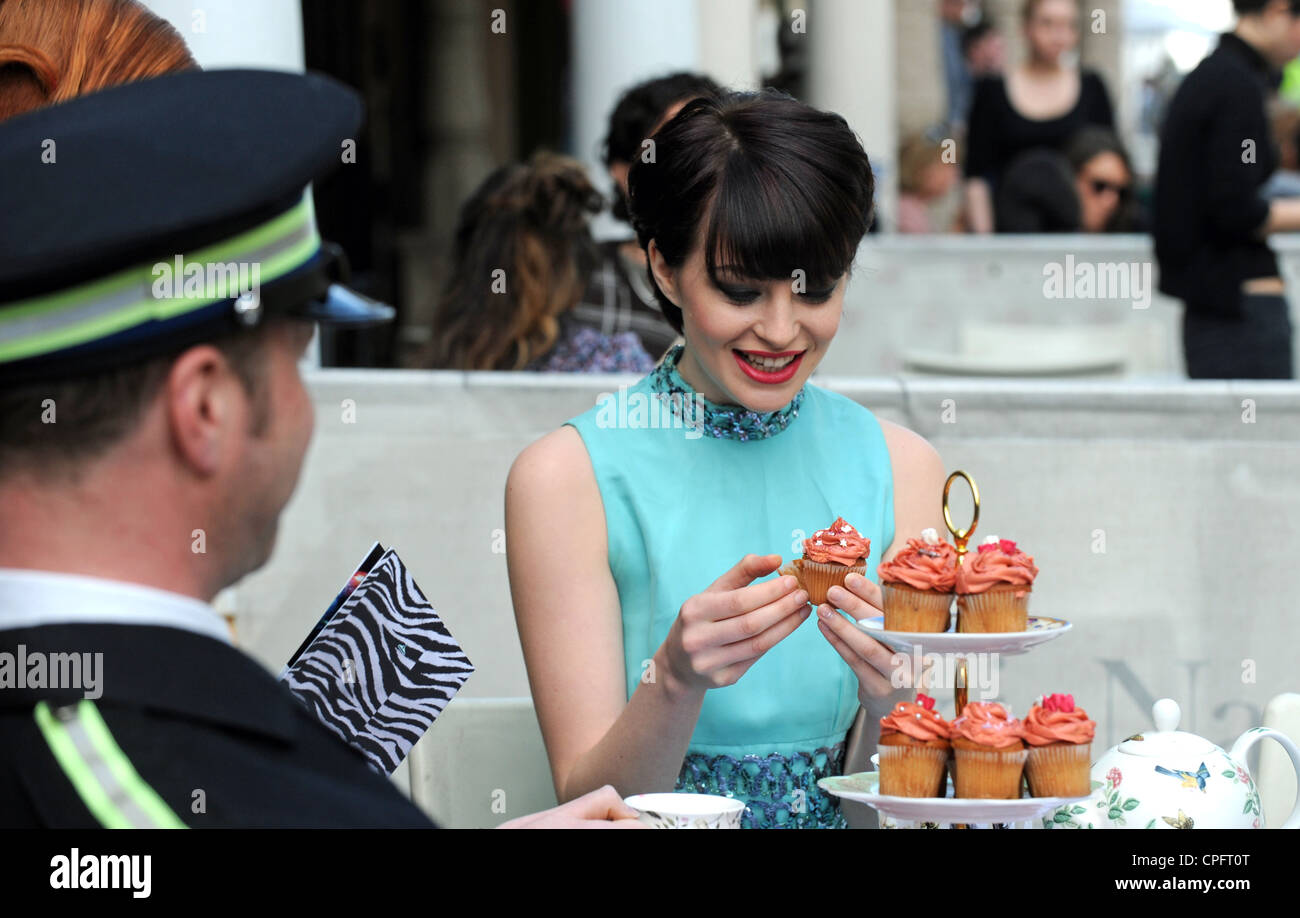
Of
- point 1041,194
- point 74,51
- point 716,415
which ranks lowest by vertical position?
point 716,415

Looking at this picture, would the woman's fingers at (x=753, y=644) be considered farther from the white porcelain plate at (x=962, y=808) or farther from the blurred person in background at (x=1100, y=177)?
the blurred person in background at (x=1100, y=177)

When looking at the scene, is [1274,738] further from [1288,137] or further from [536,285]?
[1288,137]

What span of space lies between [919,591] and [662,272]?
2.98 ft

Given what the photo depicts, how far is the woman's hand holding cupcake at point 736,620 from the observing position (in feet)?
7.09

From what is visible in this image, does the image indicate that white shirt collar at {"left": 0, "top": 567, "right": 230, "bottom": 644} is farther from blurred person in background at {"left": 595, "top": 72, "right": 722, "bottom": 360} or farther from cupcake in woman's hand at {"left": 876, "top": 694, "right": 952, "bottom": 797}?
blurred person in background at {"left": 595, "top": 72, "right": 722, "bottom": 360}

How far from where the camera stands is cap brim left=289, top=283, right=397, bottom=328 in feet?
4.47

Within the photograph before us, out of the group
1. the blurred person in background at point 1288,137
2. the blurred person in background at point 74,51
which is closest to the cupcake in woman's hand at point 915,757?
the blurred person in background at point 74,51

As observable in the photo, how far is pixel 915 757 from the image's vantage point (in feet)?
6.64

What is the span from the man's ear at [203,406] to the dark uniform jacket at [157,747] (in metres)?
0.14

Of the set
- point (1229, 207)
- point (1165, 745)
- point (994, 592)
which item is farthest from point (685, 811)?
point (1229, 207)

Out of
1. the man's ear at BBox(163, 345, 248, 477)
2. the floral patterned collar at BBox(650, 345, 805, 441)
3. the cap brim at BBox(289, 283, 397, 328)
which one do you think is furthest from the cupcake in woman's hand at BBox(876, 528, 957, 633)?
the man's ear at BBox(163, 345, 248, 477)

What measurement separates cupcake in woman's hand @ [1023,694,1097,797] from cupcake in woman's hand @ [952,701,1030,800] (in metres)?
0.02

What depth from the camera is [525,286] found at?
17.8 ft

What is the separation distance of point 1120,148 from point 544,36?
977 centimetres
